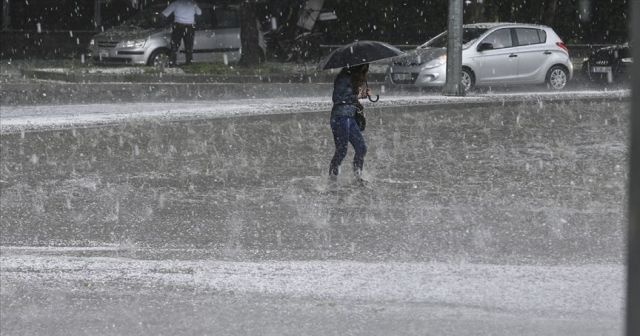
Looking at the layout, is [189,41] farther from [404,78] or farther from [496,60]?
[496,60]

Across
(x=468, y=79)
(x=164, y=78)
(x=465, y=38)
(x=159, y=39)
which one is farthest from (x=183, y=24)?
(x=468, y=79)

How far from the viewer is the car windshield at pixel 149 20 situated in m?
26.3

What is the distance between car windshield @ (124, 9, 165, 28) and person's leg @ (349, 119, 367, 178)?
15746 millimetres

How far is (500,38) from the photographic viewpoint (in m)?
22.5

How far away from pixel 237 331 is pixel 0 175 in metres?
6.55

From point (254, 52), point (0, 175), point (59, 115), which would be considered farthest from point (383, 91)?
point (0, 175)

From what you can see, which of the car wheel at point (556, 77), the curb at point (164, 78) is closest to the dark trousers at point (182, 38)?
the curb at point (164, 78)

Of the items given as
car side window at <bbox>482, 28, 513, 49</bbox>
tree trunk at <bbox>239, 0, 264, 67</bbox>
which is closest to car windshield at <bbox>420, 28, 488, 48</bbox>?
car side window at <bbox>482, 28, 513, 49</bbox>

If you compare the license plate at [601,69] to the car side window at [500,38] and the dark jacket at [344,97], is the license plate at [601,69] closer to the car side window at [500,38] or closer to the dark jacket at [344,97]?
the car side window at [500,38]

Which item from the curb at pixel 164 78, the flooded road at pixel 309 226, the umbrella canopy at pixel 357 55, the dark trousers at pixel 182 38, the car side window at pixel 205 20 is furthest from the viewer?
the car side window at pixel 205 20

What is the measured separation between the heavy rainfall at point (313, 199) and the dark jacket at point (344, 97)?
0.19 meters

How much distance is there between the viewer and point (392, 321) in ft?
19.7

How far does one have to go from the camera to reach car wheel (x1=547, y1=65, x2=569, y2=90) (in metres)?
22.6

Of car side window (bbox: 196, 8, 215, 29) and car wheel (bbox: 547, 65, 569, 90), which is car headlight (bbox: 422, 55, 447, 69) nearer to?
car wheel (bbox: 547, 65, 569, 90)
